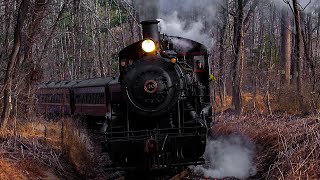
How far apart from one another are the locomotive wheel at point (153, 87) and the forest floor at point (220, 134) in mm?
1977

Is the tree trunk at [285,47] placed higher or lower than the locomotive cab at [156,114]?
higher

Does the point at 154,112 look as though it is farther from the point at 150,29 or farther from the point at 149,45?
the point at 150,29

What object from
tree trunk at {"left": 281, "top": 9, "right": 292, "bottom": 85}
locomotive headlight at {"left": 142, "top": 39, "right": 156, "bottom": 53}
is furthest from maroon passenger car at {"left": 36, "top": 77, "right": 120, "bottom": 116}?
tree trunk at {"left": 281, "top": 9, "right": 292, "bottom": 85}

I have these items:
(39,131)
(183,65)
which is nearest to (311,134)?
(183,65)

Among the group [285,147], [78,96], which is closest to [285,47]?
[78,96]

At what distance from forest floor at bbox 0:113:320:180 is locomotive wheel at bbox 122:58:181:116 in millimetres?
1977

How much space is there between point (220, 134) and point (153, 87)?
470 cm

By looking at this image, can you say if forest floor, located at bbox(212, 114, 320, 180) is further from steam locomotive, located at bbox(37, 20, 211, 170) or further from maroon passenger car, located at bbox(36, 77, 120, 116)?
maroon passenger car, located at bbox(36, 77, 120, 116)

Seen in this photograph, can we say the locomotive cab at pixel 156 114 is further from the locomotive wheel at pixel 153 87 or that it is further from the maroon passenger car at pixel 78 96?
the maroon passenger car at pixel 78 96

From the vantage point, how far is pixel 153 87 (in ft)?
25.8

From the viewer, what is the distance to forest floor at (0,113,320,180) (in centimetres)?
684

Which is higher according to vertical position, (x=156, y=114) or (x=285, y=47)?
(x=285, y=47)

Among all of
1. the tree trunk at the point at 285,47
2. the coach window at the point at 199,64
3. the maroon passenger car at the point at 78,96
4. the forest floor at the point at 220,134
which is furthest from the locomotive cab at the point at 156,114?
the tree trunk at the point at 285,47

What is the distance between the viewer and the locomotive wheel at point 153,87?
25.8ft
